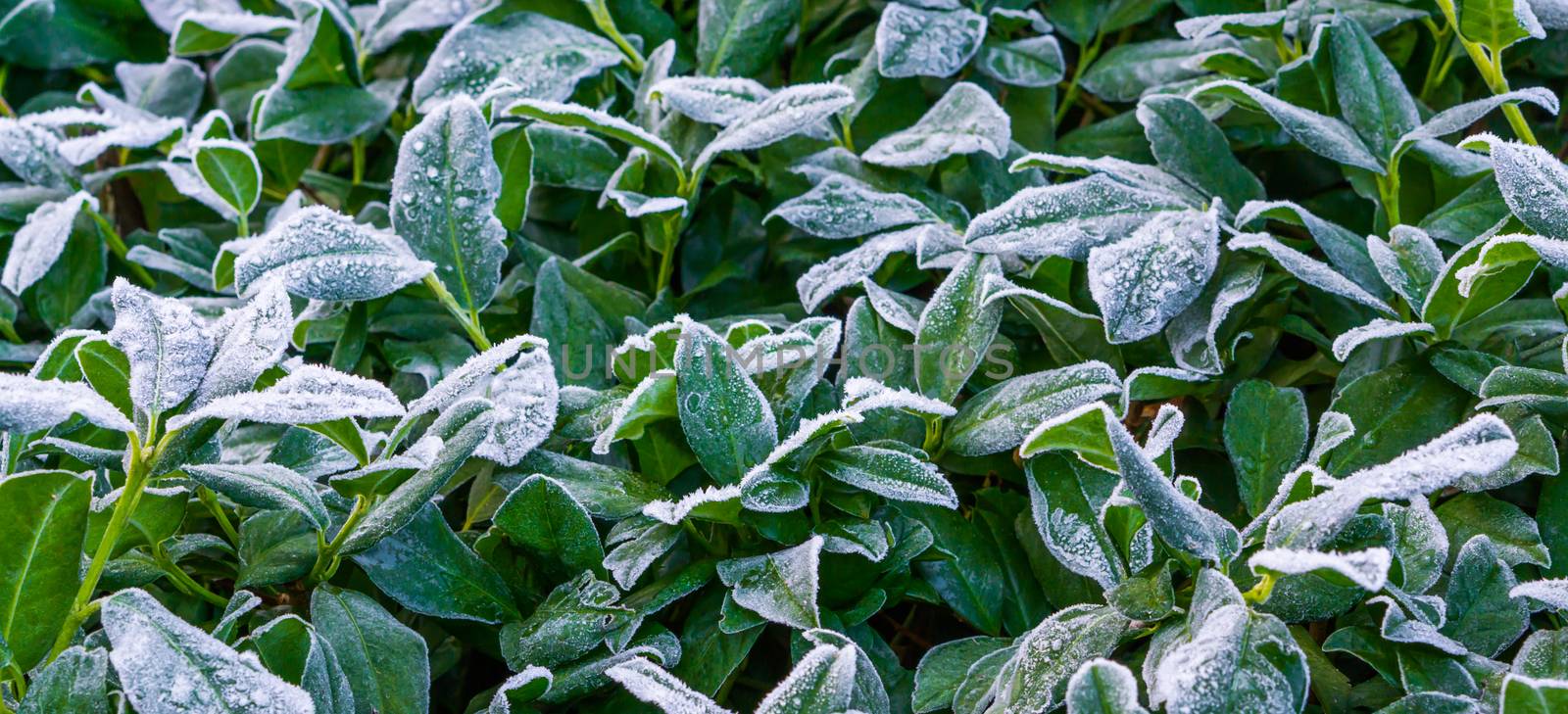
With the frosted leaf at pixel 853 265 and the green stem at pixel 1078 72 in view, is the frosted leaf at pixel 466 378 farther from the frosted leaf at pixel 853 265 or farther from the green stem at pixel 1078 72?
the green stem at pixel 1078 72

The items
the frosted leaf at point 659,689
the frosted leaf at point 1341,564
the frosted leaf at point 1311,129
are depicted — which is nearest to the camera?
the frosted leaf at point 1341,564

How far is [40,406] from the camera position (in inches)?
23.3

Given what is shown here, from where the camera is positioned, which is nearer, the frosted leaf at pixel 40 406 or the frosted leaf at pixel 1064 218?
the frosted leaf at pixel 40 406

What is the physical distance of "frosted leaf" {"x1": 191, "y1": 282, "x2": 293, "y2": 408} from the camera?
0.67 m

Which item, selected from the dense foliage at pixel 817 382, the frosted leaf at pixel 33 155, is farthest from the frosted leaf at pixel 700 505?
the frosted leaf at pixel 33 155

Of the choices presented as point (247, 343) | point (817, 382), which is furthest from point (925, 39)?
point (247, 343)

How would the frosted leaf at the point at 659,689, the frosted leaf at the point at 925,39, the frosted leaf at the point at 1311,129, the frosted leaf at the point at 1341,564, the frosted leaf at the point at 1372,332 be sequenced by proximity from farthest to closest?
1. the frosted leaf at the point at 925,39
2. the frosted leaf at the point at 1311,129
3. the frosted leaf at the point at 1372,332
4. the frosted leaf at the point at 659,689
5. the frosted leaf at the point at 1341,564

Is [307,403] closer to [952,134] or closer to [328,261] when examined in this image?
[328,261]

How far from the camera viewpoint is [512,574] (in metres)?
0.78

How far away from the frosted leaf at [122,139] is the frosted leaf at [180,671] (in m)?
0.51

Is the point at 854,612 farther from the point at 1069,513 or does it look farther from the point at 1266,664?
the point at 1266,664

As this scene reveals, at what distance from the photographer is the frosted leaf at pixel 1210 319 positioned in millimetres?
780

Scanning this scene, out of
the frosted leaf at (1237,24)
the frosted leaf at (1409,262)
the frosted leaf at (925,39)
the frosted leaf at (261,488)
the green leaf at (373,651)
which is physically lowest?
the green leaf at (373,651)

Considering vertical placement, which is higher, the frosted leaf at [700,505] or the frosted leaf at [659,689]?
the frosted leaf at [700,505]
